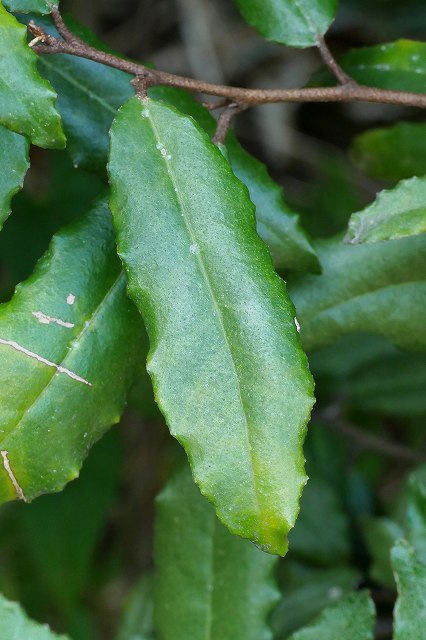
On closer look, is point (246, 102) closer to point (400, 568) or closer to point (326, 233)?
point (400, 568)

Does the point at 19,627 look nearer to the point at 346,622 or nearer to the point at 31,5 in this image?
the point at 346,622

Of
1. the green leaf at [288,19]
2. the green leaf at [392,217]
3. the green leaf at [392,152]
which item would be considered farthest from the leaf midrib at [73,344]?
the green leaf at [392,152]

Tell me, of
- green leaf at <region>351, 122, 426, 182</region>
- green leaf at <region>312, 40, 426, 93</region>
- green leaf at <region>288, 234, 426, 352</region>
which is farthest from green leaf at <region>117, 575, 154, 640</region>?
green leaf at <region>312, 40, 426, 93</region>

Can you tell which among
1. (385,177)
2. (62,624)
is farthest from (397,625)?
(62,624)

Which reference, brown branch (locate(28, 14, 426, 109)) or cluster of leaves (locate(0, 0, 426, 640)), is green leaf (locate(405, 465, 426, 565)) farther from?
brown branch (locate(28, 14, 426, 109))

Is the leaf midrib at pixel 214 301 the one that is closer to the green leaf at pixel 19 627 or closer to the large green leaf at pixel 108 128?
the large green leaf at pixel 108 128

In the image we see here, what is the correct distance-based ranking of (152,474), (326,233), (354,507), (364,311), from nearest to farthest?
(364,311), (354,507), (326,233), (152,474)
